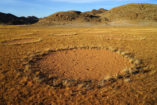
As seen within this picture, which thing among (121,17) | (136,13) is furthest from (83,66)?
(136,13)

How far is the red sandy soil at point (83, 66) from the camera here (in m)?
5.94

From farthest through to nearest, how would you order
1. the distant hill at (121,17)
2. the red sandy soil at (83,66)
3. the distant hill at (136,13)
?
1. the distant hill at (121,17)
2. the distant hill at (136,13)
3. the red sandy soil at (83,66)

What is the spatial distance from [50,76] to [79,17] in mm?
61615

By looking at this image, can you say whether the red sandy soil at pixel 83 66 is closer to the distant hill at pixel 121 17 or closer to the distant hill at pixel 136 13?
the distant hill at pixel 121 17

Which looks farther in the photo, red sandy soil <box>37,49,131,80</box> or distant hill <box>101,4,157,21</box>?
distant hill <box>101,4,157,21</box>

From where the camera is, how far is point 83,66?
7031mm

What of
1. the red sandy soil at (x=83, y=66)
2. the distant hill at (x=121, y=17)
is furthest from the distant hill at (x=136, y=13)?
the red sandy soil at (x=83, y=66)

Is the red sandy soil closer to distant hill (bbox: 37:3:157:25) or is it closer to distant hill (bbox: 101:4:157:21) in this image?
distant hill (bbox: 37:3:157:25)

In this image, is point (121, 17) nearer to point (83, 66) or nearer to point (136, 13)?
point (136, 13)

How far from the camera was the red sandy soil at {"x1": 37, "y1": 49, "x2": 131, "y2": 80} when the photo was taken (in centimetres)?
594

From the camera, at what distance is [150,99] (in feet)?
13.3

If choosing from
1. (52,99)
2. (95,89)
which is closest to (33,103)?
(52,99)

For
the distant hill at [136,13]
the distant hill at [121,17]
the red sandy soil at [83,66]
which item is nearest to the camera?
the red sandy soil at [83,66]

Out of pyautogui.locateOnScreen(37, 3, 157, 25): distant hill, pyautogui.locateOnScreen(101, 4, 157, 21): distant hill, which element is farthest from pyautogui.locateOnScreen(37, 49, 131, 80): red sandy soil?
pyautogui.locateOnScreen(101, 4, 157, 21): distant hill
